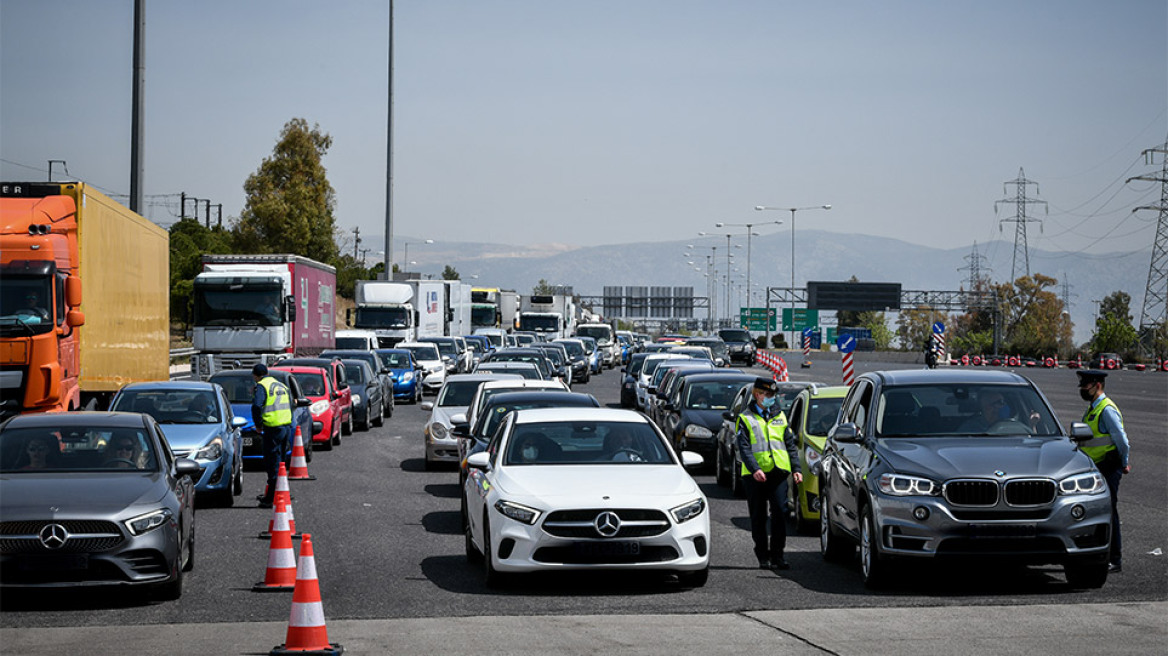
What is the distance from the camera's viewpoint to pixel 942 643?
9758mm

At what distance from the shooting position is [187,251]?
2926 inches

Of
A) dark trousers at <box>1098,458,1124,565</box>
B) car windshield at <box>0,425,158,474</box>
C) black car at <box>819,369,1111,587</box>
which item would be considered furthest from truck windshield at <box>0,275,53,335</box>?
dark trousers at <box>1098,458,1124,565</box>

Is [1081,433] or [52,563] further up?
[1081,433]

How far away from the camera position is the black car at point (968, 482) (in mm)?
11430

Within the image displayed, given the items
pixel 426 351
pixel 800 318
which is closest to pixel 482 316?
pixel 426 351

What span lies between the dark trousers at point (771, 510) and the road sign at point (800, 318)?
367 ft

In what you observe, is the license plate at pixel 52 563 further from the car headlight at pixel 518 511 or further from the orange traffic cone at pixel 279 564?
the car headlight at pixel 518 511

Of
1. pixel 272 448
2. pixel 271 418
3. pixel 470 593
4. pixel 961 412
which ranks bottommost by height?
pixel 470 593

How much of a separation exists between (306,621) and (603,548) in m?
3.10

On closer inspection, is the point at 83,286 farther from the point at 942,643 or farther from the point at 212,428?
the point at 942,643

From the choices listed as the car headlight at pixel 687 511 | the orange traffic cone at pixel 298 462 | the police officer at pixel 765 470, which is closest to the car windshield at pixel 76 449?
the car headlight at pixel 687 511

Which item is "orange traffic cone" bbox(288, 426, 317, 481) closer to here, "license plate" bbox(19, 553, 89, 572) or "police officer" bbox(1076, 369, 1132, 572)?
"license plate" bbox(19, 553, 89, 572)

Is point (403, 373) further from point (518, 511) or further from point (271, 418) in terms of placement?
point (518, 511)

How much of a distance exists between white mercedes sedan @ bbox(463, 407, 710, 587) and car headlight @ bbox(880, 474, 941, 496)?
1381 millimetres
